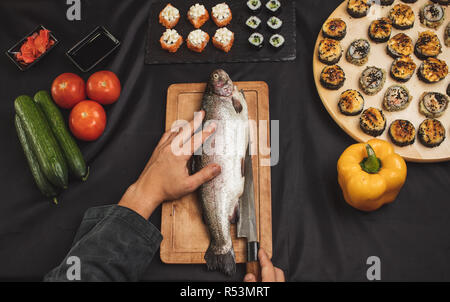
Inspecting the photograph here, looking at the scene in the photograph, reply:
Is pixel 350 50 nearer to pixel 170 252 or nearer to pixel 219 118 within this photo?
pixel 219 118

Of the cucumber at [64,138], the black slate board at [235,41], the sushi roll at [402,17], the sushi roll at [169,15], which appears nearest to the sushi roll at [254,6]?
the black slate board at [235,41]

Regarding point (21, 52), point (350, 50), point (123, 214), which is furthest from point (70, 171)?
Result: point (350, 50)

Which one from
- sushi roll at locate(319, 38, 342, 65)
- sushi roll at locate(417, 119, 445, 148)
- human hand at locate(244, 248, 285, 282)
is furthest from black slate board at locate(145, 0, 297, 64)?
human hand at locate(244, 248, 285, 282)

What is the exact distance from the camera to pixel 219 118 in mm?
1605

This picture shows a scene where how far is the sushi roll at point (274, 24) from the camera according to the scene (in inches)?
73.5

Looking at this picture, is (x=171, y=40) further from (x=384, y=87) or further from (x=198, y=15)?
(x=384, y=87)

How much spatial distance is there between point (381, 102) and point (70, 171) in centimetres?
156

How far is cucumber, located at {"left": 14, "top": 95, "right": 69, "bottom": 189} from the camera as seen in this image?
1640 mm

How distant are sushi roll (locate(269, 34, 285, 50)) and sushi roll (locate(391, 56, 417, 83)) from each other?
0.57 metres

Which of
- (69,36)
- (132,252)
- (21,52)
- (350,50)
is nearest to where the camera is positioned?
(132,252)

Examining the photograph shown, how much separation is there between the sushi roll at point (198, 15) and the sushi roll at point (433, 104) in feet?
3.93

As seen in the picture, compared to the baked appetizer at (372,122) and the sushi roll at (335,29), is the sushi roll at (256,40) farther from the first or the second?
the baked appetizer at (372,122)

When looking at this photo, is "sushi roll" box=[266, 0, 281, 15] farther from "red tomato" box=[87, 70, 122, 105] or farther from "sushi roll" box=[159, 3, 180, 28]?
"red tomato" box=[87, 70, 122, 105]

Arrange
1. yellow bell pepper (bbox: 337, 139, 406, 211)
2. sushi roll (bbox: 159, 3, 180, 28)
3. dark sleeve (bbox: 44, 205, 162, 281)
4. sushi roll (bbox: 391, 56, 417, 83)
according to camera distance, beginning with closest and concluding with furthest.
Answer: dark sleeve (bbox: 44, 205, 162, 281)
yellow bell pepper (bbox: 337, 139, 406, 211)
sushi roll (bbox: 391, 56, 417, 83)
sushi roll (bbox: 159, 3, 180, 28)
